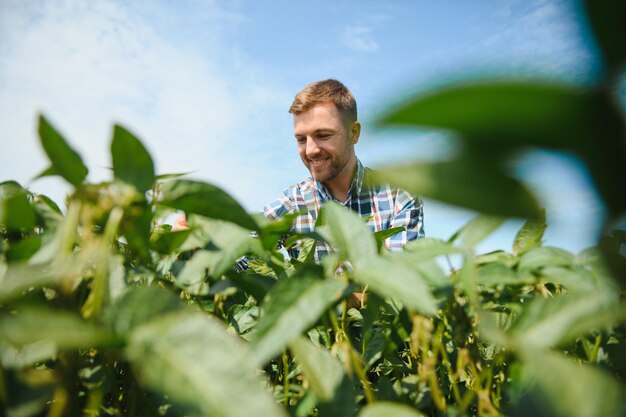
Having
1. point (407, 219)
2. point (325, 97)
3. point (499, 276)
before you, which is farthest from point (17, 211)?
point (325, 97)

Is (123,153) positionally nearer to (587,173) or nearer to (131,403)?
(131,403)

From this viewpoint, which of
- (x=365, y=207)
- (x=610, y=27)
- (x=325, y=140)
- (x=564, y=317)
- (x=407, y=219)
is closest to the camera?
(x=610, y=27)

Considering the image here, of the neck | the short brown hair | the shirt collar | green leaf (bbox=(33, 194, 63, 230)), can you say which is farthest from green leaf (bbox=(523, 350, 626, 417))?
the short brown hair

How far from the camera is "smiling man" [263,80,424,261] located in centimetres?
334

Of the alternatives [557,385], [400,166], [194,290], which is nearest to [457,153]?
[400,166]

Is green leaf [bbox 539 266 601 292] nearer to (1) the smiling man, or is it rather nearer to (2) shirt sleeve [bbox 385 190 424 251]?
(2) shirt sleeve [bbox 385 190 424 251]

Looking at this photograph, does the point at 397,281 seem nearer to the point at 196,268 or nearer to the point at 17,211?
the point at 196,268

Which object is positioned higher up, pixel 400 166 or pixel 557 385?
pixel 400 166

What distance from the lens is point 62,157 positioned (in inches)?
16.9

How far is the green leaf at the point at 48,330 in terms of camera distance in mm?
279

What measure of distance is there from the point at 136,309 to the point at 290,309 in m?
0.13

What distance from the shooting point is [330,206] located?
0.49m

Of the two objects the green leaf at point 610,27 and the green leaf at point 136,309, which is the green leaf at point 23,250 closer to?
the green leaf at point 136,309

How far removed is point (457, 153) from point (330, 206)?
266 millimetres
